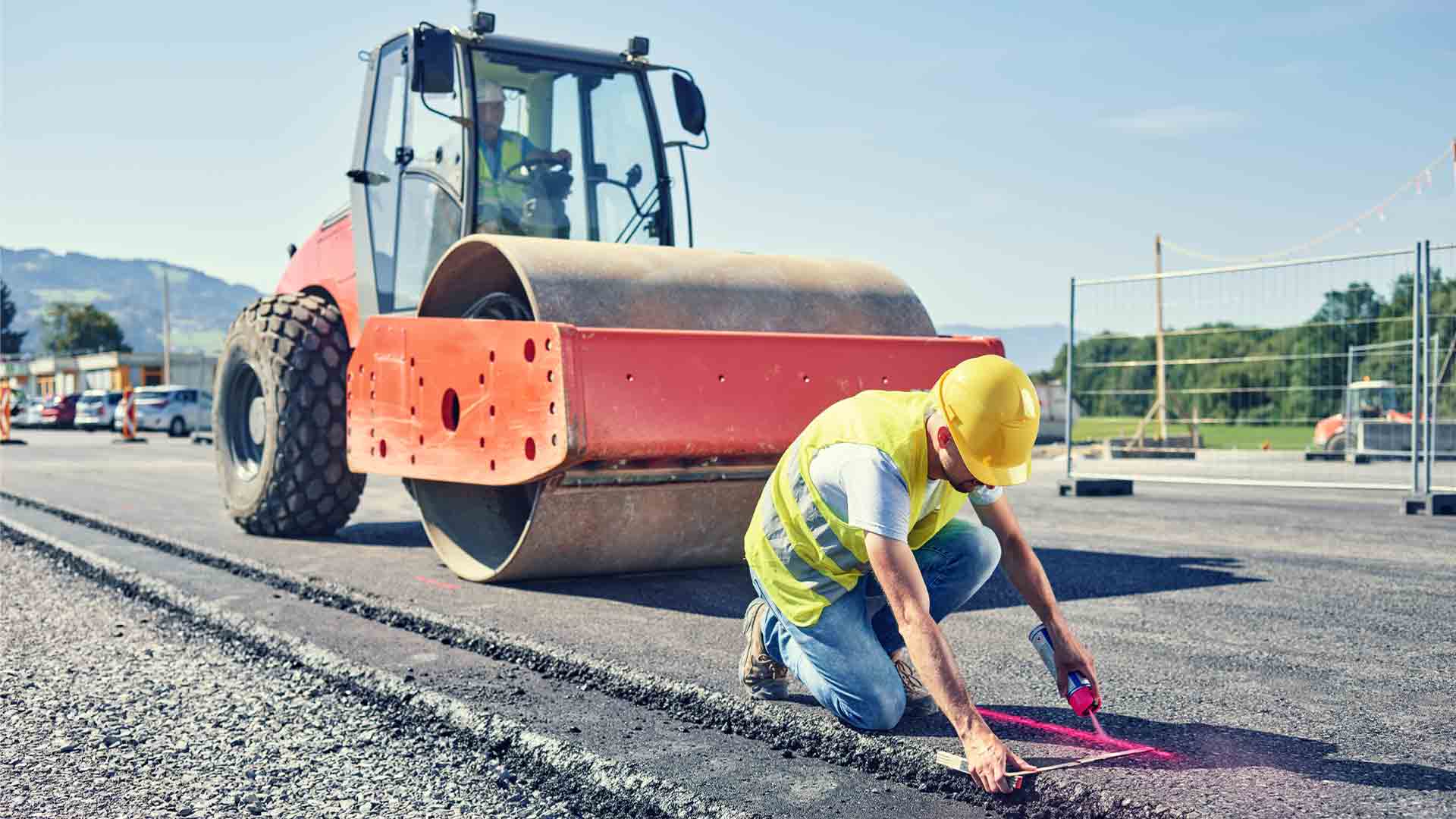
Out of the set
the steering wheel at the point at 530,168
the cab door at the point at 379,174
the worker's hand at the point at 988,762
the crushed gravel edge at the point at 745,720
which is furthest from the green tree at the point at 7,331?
the worker's hand at the point at 988,762

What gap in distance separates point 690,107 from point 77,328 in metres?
101

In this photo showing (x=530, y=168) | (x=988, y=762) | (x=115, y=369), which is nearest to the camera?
(x=988, y=762)

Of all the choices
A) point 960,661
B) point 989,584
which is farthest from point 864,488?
point 989,584

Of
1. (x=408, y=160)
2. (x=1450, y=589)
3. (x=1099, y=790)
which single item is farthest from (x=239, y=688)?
(x=1450, y=589)

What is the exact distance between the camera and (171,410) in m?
33.0

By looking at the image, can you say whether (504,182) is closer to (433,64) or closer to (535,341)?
(433,64)

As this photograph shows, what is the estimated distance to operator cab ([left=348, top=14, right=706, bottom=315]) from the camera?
665cm

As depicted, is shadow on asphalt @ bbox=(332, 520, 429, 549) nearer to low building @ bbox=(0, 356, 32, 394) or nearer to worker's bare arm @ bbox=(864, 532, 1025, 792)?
worker's bare arm @ bbox=(864, 532, 1025, 792)

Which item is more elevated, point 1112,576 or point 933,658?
point 933,658

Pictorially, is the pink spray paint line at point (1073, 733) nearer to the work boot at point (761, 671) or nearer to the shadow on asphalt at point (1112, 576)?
the work boot at point (761, 671)

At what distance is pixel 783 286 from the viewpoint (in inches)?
224

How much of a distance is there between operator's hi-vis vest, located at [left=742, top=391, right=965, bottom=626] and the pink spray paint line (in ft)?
1.71

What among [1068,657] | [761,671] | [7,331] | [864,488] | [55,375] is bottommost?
[761,671]

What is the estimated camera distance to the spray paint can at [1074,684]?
126 inches
